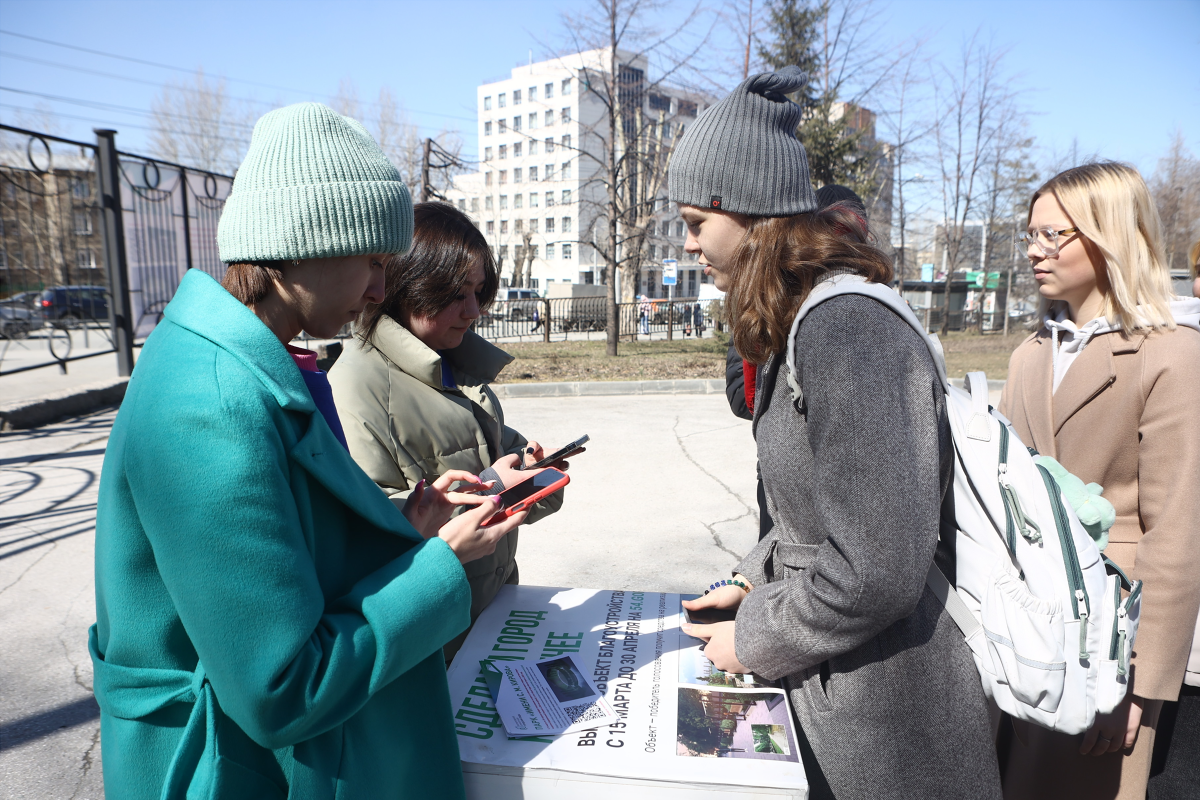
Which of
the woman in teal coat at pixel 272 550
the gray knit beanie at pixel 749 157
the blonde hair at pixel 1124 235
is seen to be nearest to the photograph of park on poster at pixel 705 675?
the woman in teal coat at pixel 272 550

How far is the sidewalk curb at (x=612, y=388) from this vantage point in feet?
37.1

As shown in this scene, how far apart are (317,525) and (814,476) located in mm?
861

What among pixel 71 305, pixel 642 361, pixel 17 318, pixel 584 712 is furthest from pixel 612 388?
pixel 584 712

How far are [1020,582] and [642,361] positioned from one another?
46.7 ft

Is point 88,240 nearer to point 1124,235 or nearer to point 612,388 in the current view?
point 612,388

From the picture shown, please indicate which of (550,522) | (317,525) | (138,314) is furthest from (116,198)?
(317,525)

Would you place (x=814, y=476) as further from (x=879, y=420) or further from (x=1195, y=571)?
(x=1195, y=571)

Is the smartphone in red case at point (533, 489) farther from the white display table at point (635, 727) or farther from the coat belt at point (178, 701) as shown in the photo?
the coat belt at point (178, 701)

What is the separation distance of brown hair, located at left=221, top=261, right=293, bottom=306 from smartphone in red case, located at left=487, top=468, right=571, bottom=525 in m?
0.63

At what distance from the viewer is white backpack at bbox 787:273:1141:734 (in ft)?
4.33

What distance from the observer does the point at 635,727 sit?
4.53 feet

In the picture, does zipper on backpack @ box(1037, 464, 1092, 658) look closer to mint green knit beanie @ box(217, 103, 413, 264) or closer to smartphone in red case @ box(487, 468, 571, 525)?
smartphone in red case @ box(487, 468, 571, 525)

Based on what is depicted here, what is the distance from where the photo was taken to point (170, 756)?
1132 mm

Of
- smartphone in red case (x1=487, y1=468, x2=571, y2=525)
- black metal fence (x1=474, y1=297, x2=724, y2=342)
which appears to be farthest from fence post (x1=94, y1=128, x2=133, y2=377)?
black metal fence (x1=474, y1=297, x2=724, y2=342)
